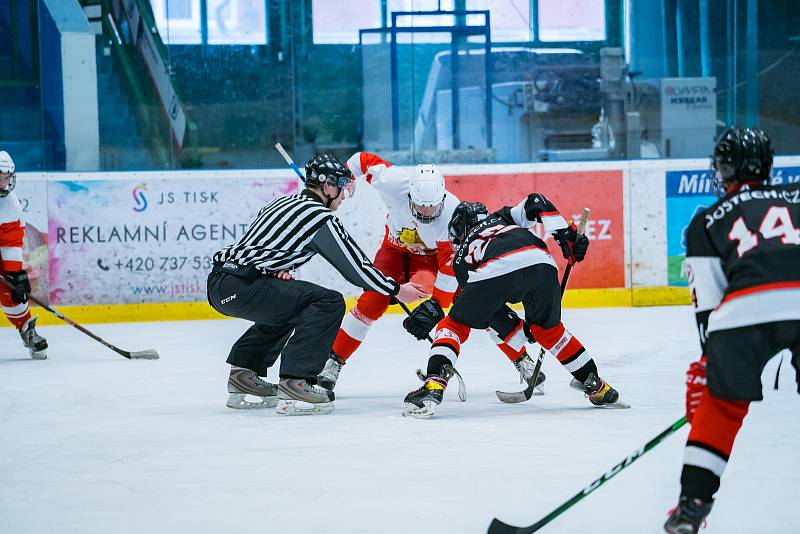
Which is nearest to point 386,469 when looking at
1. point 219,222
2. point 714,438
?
point 714,438

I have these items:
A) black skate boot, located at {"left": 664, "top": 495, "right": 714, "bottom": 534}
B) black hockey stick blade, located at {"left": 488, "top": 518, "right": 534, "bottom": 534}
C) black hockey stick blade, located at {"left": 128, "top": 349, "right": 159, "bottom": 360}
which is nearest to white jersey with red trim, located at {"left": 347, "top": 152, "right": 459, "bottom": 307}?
black hockey stick blade, located at {"left": 128, "top": 349, "right": 159, "bottom": 360}

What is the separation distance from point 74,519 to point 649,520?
1.34 m

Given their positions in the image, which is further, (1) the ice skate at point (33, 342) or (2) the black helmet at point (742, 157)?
(1) the ice skate at point (33, 342)

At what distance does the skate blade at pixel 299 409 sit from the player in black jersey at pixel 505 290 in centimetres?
33

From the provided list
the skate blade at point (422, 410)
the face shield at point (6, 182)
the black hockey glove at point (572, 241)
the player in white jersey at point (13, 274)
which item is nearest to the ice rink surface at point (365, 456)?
the skate blade at point (422, 410)

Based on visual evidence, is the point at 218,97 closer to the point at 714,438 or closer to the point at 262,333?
the point at 262,333

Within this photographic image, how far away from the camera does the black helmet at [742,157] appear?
7.68ft

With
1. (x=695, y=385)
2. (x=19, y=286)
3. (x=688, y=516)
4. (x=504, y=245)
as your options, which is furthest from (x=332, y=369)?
(x=688, y=516)

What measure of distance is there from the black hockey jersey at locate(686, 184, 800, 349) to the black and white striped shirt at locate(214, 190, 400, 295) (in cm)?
193

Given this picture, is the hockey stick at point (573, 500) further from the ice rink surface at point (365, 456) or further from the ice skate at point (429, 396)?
the ice skate at point (429, 396)

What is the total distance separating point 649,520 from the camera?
8.33ft

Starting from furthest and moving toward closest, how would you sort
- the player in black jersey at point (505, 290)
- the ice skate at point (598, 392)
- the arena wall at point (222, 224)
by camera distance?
the arena wall at point (222, 224)
the ice skate at point (598, 392)
the player in black jersey at point (505, 290)

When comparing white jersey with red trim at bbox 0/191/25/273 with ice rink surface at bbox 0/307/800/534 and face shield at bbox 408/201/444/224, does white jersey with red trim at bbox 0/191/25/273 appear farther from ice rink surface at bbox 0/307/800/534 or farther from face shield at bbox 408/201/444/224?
face shield at bbox 408/201/444/224

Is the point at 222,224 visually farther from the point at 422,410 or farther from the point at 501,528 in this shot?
the point at 501,528
